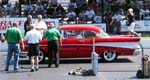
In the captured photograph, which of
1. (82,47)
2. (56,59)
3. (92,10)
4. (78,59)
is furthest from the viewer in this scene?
(92,10)

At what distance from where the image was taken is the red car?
63.5ft

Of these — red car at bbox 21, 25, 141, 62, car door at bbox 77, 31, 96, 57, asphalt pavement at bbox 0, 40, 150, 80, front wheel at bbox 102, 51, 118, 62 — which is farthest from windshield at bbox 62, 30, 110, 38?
asphalt pavement at bbox 0, 40, 150, 80

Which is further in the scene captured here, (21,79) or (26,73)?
(26,73)

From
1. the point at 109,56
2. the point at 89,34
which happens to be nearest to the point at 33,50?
the point at 89,34

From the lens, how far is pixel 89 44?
19359 mm

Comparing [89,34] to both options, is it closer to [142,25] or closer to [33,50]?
[33,50]

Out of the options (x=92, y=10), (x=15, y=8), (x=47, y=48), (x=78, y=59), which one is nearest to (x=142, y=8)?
(x=92, y=10)

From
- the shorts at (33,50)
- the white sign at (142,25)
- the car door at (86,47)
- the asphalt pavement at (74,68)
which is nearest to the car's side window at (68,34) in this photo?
the car door at (86,47)

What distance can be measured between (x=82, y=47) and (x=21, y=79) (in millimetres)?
4561

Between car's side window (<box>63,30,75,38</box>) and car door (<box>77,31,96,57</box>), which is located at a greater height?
car's side window (<box>63,30,75,38</box>)

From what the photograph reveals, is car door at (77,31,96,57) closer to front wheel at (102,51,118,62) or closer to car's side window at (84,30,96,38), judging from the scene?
car's side window at (84,30,96,38)

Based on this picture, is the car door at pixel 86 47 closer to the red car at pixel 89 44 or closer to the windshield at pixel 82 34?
the red car at pixel 89 44

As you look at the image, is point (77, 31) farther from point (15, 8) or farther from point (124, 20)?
point (15, 8)

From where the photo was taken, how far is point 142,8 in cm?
3372
